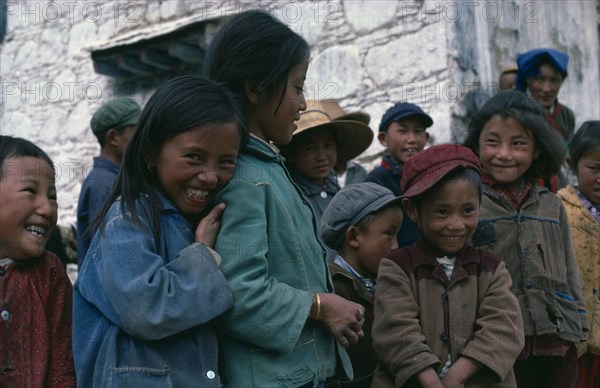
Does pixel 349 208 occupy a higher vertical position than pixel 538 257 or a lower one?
higher

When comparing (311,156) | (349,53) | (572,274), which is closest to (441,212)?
(572,274)

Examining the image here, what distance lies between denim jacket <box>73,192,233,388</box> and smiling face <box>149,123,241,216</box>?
11 centimetres

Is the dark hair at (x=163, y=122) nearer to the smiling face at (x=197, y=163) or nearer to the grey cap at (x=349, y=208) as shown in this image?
the smiling face at (x=197, y=163)

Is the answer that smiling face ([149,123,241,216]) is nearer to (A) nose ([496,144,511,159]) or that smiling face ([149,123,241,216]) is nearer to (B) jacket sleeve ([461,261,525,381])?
(B) jacket sleeve ([461,261,525,381])

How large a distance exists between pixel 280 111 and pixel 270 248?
43 cm

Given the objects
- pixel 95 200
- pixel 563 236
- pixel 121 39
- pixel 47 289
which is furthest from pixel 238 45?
pixel 121 39

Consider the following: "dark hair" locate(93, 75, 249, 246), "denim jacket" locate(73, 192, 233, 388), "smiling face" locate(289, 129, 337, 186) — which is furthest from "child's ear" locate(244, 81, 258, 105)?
"smiling face" locate(289, 129, 337, 186)

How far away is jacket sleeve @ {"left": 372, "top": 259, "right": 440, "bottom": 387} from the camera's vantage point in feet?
7.52

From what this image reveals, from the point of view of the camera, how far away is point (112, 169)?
403 cm

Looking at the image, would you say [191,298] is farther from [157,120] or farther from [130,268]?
[157,120]

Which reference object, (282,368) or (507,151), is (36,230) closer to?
(282,368)

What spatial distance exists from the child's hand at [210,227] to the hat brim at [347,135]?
5.07ft

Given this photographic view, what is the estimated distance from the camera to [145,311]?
1.77 m

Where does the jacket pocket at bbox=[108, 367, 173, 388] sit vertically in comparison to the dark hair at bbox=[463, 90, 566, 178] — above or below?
below
